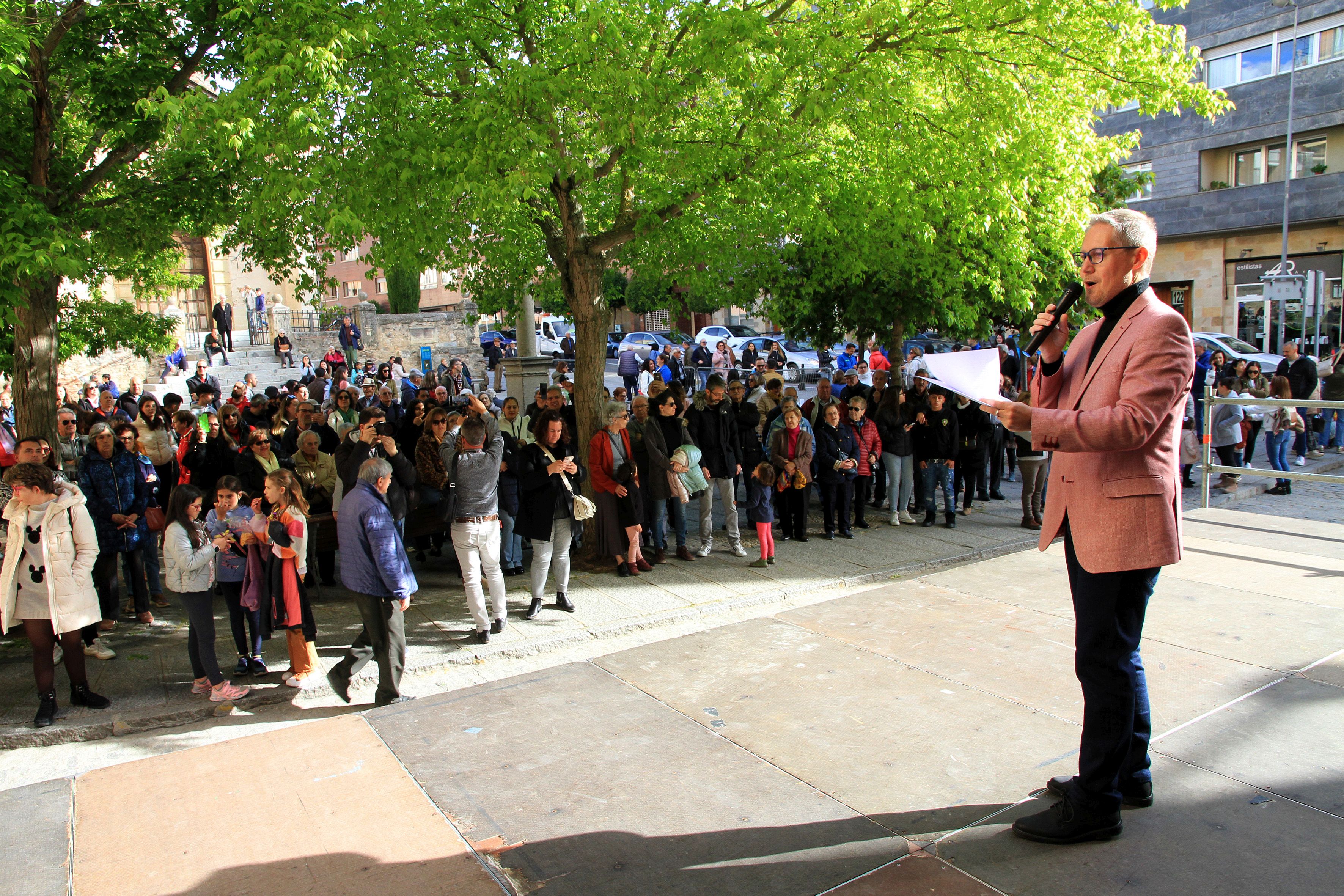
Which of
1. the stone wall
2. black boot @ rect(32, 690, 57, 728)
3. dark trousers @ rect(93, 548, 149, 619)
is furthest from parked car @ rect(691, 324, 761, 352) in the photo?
black boot @ rect(32, 690, 57, 728)

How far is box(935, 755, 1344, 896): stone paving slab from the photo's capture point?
333 centimetres

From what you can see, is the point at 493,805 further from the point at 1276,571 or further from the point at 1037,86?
the point at 1037,86

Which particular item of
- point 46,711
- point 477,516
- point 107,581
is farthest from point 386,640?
point 107,581

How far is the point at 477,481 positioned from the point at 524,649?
51.7 inches

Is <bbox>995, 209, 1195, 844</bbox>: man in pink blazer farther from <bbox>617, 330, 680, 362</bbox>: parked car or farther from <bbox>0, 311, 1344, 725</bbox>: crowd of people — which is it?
<bbox>617, 330, 680, 362</bbox>: parked car

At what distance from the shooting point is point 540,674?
607 centimetres

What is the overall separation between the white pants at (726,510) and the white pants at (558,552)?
6.79ft

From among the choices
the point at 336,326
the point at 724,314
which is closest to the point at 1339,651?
the point at 336,326

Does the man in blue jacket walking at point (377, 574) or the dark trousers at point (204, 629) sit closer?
the man in blue jacket walking at point (377, 574)

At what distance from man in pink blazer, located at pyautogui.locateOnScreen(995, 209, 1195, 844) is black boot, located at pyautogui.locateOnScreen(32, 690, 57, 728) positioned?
220 inches

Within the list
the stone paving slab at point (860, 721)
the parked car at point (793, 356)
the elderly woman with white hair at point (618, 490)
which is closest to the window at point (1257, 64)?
the parked car at point (793, 356)

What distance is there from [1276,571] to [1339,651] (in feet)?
7.06

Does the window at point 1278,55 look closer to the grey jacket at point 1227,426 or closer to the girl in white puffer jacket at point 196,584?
the grey jacket at point 1227,426

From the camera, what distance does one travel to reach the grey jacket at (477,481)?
684 cm
